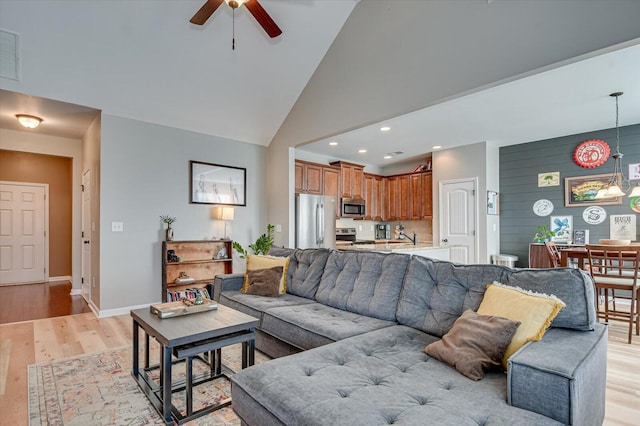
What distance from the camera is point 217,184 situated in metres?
5.36

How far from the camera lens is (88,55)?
369 cm

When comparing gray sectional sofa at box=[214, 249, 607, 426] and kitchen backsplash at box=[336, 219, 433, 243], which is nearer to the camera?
gray sectional sofa at box=[214, 249, 607, 426]

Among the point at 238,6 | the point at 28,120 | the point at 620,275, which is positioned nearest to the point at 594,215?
the point at 620,275

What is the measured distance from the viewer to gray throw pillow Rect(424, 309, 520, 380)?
1578 mm

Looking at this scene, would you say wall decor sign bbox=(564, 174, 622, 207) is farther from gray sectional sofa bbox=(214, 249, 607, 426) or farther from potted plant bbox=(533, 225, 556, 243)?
gray sectional sofa bbox=(214, 249, 607, 426)

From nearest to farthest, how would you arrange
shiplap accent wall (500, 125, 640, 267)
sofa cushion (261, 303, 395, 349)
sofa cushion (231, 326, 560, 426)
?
→ 1. sofa cushion (231, 326, 560, 426)
2. sofa cushion (261, 303, 395, 349)
3. shiplap accent wall (500, 125, 640, 267)

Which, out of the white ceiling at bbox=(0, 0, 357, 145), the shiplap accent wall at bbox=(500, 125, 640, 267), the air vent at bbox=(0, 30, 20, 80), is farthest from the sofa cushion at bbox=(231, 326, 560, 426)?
the shiplap accent wall at bbox=(500, 125, 640, 267)

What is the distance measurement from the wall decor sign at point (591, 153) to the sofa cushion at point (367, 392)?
5.42 metres

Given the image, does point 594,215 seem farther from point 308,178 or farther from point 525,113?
point 308,178

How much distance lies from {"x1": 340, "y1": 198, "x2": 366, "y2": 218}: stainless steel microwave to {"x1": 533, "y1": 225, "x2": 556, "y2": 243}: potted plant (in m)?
3.21

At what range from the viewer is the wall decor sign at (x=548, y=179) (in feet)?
18.9

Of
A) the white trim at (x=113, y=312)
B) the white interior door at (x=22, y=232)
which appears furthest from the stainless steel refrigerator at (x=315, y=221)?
the white interior door at (x=22, y=232)

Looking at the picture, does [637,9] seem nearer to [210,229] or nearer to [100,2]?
[100,2]

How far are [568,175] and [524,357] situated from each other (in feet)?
18.3
